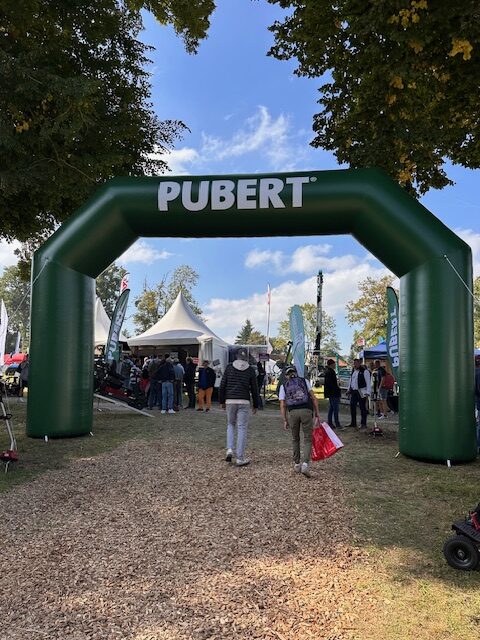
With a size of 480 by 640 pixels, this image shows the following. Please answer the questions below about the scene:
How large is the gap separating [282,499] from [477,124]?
959cm

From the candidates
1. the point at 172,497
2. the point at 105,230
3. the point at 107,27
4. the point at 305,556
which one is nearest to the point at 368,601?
the point at 305,556

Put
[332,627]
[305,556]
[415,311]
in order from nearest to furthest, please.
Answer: [332,627] < [305,556] < [415,311]

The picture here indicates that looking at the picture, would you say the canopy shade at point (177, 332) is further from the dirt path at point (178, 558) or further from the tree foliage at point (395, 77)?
the dirt path at point (178, 558)

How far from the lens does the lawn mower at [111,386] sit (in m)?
13.6

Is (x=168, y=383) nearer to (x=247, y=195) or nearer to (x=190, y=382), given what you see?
(x=190, y=382)

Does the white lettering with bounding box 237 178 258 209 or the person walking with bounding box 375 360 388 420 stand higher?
the white lettering with bounding box 237 178 258 209

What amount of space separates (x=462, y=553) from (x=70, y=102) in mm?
10281

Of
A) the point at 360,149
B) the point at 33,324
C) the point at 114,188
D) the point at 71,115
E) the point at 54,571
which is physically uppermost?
the point at 71,115

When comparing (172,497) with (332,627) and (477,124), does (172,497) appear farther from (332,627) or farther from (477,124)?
(477,124)

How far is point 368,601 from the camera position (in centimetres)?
332

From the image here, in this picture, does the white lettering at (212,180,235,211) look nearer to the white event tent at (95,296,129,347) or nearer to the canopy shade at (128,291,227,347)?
the canopy shade at (128,291,227,347)

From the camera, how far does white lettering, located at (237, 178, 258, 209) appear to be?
8.51 meters

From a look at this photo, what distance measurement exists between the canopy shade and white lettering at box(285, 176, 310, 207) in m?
13.2

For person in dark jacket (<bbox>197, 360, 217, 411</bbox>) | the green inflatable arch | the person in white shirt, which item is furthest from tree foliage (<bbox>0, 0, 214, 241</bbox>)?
the person in white shirt
